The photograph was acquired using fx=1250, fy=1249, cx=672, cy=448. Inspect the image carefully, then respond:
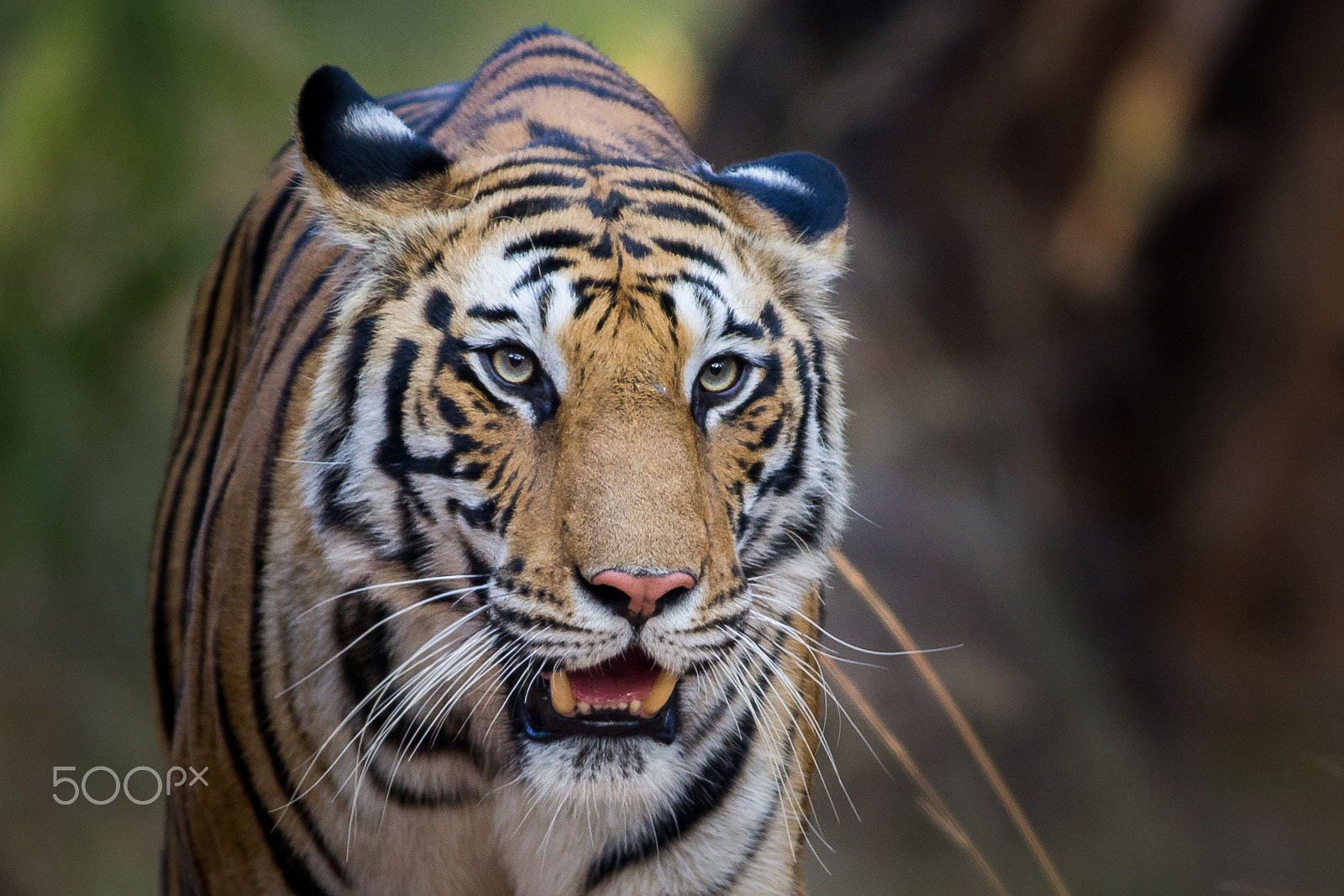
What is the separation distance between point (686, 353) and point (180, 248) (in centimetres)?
295

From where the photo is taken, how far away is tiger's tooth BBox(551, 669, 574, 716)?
4.58 feet

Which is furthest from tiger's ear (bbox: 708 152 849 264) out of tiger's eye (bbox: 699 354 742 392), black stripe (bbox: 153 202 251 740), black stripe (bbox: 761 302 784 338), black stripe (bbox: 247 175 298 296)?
black stripe (bbox: 153 202 251 740)

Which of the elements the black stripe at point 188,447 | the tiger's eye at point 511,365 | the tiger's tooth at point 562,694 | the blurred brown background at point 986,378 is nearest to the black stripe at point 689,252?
the tiger's eye at point 511,365

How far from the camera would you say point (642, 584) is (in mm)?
1282

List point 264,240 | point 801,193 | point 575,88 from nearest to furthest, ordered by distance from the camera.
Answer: point 801,193, point 575,88, point 264,240

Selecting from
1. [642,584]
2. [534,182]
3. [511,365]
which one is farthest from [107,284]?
[642,584]

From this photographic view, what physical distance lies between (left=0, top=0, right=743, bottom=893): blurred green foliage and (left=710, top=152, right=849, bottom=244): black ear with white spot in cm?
224

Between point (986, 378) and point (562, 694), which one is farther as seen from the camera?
point (986, 378)

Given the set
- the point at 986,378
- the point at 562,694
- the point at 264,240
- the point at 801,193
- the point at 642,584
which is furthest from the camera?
the point at 986,378

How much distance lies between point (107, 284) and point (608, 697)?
3020mm

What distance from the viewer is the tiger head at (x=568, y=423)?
4.41ft

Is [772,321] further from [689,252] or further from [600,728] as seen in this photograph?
[600,728]

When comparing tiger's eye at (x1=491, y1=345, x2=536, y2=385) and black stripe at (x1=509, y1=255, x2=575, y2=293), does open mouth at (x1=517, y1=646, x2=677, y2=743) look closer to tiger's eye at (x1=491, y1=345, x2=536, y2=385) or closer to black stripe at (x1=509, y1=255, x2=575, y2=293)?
tiger's eye at (x1=491, y1=345, x2=536, y2=385)

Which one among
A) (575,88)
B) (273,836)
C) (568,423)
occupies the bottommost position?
(273,836)
